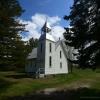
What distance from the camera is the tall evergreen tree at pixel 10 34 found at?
29312 mm

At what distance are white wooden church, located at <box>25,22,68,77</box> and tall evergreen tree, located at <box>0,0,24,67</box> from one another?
12822 millimetres

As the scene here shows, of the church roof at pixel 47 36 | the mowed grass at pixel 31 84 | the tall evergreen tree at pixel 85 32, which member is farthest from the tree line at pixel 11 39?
the church roof at pixel 47 36

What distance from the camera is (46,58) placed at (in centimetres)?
4572

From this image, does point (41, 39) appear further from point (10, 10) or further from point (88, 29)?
point (88, 29)

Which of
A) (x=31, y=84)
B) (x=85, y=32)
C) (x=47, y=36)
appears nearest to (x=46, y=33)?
(x=47, y=36)

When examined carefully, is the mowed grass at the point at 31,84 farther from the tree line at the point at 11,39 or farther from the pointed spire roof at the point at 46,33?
the pointed spire roof at the point at 46,33

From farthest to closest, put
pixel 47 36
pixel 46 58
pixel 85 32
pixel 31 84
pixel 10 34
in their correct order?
pixel 47 36, pixel 46 58, pixel 31 84, pixel 10 34, pixel 85 32

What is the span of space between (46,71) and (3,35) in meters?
17.5

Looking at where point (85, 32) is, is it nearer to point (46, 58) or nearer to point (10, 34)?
point (10, 34)

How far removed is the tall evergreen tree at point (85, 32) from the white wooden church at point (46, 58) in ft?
64.9

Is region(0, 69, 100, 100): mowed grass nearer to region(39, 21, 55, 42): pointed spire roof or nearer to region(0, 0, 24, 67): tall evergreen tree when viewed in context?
region(0, 0, 24, 67): tall evergreen tree

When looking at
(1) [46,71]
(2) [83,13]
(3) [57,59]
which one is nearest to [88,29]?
(2) [83,13]

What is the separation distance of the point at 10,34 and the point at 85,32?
37.7 feet

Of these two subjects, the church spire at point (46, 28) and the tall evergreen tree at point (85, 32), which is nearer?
the tall evergreen tree at point (85, 32)
